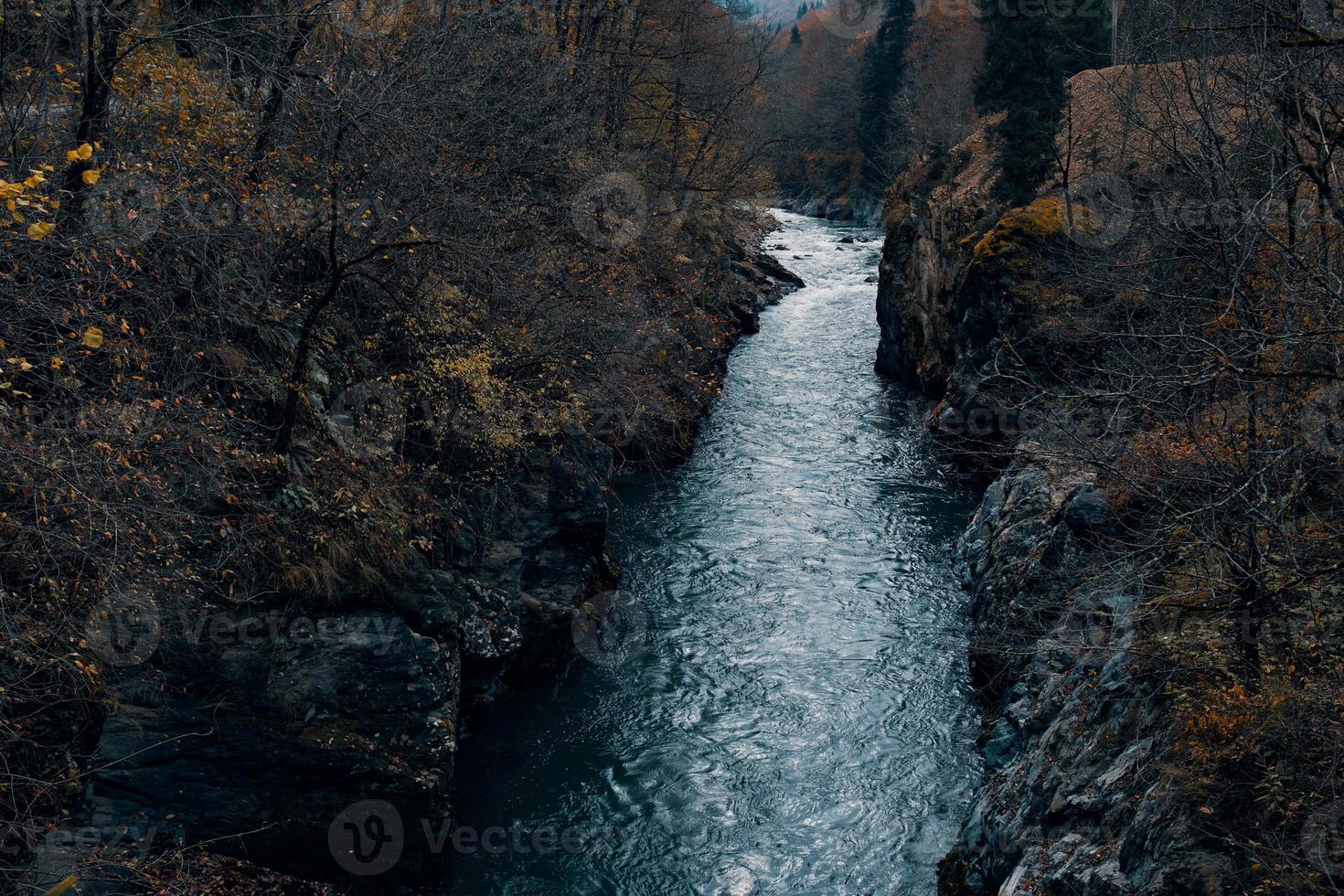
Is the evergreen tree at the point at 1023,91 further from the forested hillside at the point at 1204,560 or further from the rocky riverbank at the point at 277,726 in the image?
the rocky riverbank at the point at 277,726

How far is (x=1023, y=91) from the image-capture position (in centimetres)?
2477

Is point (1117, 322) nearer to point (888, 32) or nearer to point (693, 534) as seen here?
point (693, 534)

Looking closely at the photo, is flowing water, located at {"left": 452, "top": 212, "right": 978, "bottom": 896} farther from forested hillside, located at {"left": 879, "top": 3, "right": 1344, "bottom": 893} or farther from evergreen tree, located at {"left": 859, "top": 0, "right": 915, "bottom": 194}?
evergreen tree, located at {"left": 859, "top": 0, "right": 915, "bottom": 194}

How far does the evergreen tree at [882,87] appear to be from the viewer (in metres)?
58.5

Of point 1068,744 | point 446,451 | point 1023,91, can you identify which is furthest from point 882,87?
point 1068,744

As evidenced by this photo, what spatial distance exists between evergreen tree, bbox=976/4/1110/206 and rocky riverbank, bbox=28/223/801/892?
61.6 ft

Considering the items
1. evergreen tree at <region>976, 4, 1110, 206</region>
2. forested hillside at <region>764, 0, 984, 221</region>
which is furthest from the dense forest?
forested hillside at <region>764, 0, 984, 221</region>

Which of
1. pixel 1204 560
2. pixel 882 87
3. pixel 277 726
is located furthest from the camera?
pixel 882 87

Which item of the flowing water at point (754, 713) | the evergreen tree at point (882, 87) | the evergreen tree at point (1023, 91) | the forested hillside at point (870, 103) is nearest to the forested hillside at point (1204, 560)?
the flowing water at point (754, 713)

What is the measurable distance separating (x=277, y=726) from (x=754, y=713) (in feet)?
21.5

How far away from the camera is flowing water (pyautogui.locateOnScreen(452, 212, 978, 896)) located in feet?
34.7

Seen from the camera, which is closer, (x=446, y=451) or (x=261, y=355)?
(x=261, y=355)

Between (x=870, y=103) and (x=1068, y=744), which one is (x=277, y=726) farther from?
(x=870, y=103)

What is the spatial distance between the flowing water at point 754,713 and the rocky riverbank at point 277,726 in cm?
119
